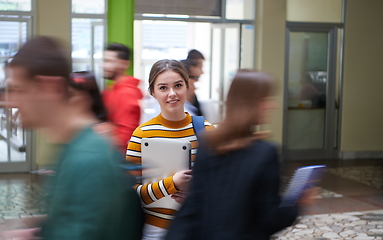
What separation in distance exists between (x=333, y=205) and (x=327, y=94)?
15.9 feet

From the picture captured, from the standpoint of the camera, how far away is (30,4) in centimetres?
916

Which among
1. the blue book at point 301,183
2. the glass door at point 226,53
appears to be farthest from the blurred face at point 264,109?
the glass door at point 226,53

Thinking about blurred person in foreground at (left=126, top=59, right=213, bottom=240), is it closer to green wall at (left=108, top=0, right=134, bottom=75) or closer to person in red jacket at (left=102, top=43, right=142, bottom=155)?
person in red jacket at (left=102, top=43, right=142, bottom=155)

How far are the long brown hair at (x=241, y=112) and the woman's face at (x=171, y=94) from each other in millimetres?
556

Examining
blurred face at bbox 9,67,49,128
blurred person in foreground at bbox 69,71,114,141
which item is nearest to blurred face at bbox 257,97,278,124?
blurred person in foreground at bbox 69,71,114,141

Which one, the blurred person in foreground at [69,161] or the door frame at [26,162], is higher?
the blurred person in foreground at [69,161]

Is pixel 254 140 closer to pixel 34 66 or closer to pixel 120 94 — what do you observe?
pixel 34 66

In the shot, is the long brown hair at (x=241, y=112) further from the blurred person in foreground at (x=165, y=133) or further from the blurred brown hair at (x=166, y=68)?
the blurred brown hair at (x=166, y=68)

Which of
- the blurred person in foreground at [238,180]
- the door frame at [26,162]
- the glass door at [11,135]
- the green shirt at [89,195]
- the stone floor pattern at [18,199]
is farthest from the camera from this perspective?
the door frame at [26,162]

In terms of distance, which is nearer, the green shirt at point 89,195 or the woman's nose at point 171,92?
the green shirt at point 89,195

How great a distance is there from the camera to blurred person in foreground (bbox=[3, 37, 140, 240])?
4.47 ft

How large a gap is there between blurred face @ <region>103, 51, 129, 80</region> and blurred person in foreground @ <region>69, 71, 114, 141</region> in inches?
85.7

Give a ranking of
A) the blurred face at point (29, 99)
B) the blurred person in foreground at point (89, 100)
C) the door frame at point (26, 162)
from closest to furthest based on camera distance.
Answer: the blurred face at point (29, 99), the blurred person in foreground at point (89, 100), the door frame at point (26, 162)

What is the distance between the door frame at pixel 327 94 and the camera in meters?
11.1
